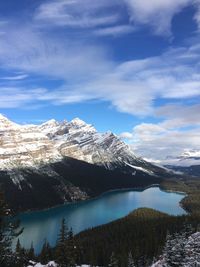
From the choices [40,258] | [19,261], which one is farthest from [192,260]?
[40,258]

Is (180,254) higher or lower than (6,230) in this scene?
lower

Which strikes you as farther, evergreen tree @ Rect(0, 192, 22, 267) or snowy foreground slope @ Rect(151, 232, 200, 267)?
snowy foreground slope @ Rect(151, 232, 200, 267)

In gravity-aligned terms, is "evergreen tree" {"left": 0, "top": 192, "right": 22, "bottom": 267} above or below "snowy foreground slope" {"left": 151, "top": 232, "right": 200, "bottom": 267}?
above

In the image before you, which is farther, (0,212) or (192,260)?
(192,260)

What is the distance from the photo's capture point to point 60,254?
2413 inches

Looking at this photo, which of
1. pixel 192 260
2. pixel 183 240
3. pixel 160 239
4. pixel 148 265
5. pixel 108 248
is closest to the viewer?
pixel 192 260

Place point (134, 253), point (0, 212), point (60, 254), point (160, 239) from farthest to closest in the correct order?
1. point (160, 239)
2. point (134, 253)
3. point (60, 254)
4. point (0, 212)

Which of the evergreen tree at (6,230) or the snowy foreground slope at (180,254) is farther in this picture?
the snowy foreground slope at (180,254)

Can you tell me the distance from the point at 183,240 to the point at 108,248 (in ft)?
371

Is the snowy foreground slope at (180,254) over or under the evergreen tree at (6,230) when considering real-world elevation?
under

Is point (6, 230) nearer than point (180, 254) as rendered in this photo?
Yes

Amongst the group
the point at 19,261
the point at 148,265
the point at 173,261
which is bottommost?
the point at 148,265

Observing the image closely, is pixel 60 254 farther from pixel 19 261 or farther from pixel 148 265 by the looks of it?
pixel 148 265

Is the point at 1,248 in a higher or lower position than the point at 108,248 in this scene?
higher
